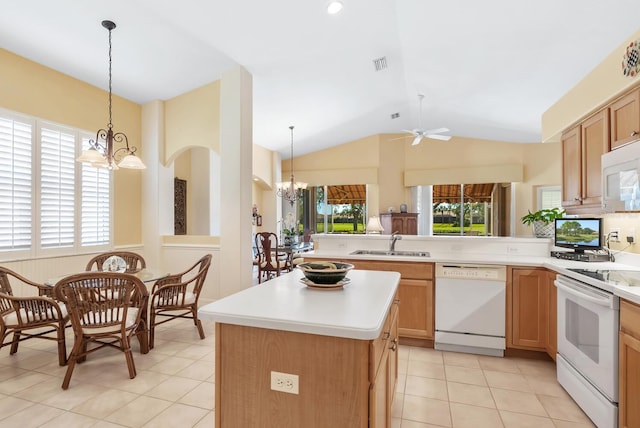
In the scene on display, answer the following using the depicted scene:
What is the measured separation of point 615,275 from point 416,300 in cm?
149

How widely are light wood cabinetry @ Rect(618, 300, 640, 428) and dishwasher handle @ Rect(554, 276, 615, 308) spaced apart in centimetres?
8

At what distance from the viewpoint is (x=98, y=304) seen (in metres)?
2.44

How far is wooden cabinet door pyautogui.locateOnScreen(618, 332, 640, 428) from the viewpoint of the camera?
65.2 inches

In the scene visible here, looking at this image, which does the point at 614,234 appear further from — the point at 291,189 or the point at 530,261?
the point at 291,189

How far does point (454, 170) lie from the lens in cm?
798

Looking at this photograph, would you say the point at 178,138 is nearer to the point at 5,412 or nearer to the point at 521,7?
the point at 5,412

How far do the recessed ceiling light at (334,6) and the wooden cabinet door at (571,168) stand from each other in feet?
8.28

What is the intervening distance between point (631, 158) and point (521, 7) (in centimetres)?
165

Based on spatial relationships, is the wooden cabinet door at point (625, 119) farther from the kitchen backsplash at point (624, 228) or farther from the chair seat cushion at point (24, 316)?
the chair seat cushion at point (24, 316)

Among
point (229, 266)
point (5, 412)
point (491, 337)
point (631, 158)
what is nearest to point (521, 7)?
point (631, 158)

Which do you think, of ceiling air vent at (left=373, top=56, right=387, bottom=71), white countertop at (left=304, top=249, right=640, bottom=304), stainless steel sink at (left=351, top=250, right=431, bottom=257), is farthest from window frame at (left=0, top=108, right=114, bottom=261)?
ceiling air vent at (left=373, top=56, right=387, bottom=71)

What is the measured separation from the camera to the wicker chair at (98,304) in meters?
2.32

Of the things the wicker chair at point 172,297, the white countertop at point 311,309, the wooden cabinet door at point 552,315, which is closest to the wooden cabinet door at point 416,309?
the wooden cabinet door at point 552,315

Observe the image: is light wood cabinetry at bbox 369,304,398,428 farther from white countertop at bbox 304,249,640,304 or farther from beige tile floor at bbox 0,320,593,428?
white countertop at bbox 304,249,640,304
